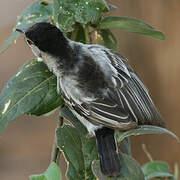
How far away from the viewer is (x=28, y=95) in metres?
1.42

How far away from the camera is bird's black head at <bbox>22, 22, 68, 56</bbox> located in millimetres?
1458

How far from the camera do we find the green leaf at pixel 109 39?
1.61 m

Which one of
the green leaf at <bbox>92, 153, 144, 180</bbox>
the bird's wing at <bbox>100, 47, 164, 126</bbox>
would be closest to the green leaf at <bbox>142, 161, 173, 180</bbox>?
the bird's wing at <bbox>100, 47, 164, 126</bbox>

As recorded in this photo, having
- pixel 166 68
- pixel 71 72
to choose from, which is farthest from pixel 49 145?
pixel 71 72

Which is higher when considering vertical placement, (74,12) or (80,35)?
(74,12)

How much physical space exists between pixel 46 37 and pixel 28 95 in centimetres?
20

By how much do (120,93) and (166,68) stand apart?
2506 millimetres

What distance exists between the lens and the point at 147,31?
150 centimetres

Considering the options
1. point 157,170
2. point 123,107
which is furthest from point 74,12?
point 157,170

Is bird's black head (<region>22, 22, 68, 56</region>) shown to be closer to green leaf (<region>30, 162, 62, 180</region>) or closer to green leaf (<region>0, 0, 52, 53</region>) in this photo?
green leaf (<region>0, 0, 52, 53</region>)

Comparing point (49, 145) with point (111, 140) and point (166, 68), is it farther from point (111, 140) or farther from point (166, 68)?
point (111, 140)

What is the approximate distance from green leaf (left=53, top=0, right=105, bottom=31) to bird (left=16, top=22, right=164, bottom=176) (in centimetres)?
3

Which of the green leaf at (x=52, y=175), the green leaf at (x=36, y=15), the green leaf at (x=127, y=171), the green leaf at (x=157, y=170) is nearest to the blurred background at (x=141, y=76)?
the green leaf at (x=157, y=170)

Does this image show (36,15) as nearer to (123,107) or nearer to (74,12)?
(74,12)
